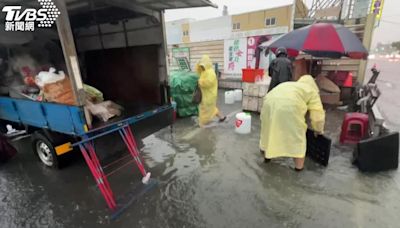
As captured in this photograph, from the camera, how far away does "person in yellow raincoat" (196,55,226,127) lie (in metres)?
4.69

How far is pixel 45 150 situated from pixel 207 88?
10.7ft

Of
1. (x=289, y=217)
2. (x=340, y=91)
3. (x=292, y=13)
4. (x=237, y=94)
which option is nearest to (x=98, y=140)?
(x=289, y=217)

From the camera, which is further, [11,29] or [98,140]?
[11,29]

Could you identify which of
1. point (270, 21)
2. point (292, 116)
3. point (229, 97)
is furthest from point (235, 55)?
point (292, 116)

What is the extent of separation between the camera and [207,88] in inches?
189

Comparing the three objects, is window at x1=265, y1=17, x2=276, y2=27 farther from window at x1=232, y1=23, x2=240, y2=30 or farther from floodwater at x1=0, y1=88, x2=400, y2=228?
floodwater at x1=0, y1=88, x2=400, y2=228

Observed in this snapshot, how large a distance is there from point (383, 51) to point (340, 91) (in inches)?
2575

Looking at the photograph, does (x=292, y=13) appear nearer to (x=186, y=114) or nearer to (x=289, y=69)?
(x=289, y=69)

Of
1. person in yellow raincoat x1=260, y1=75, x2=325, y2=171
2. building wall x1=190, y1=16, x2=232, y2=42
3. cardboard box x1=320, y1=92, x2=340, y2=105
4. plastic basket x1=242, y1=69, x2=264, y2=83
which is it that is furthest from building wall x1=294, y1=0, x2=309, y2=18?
person in yellow raincoat x1=260, y1=75, x2=325, y2=171

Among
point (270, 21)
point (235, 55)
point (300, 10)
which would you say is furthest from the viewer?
point (300, 10)

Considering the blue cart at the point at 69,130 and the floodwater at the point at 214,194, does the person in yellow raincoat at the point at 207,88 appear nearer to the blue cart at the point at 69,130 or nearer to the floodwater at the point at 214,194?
the blue cart at the point at 69,130

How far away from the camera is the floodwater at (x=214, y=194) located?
229cm

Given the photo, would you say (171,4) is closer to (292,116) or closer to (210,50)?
(292,116)

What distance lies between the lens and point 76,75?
2461 millimetres
